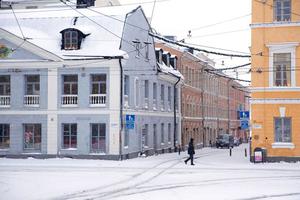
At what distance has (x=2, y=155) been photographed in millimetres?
38719

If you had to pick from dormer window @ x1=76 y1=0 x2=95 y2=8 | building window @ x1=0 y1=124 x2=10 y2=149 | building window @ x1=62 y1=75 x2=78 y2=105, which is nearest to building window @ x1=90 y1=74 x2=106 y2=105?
building window @ x1=62 y1=75 x2=78 y2=105

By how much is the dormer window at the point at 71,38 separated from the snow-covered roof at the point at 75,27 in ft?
1.09

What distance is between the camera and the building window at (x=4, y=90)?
39.3m

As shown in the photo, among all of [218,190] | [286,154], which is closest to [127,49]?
[286,154]

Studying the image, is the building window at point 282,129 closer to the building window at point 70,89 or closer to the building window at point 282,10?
the building window at point 282,10

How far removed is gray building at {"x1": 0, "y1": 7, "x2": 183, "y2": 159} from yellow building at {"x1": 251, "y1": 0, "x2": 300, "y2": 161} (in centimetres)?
834

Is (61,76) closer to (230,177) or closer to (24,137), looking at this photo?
(24,137)

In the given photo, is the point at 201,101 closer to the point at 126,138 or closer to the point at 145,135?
the point at 145,135

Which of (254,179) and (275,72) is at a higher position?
(275,72)

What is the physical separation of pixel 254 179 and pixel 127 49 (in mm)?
19190

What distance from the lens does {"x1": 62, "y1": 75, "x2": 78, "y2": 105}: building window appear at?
38.2 metres

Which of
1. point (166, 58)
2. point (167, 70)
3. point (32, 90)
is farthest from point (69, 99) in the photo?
point (166, 58)

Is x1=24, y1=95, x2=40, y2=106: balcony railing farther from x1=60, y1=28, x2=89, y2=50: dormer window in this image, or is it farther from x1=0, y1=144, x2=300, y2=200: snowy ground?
x1=0, y1=144, x2=300, y2=200: snowy ground

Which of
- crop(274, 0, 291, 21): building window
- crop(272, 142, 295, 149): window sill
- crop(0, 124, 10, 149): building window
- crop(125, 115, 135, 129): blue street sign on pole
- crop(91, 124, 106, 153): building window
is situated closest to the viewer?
crop(272, 142, 295, 149): window sill
